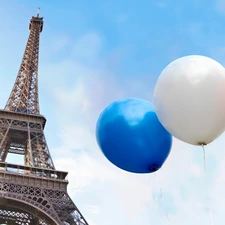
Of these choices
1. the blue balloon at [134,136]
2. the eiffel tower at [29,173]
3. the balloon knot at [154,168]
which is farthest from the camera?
the eiffel tower at [29,173]

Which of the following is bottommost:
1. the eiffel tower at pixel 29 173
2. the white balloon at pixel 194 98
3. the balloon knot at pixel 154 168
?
the balloon knot at pixel 154 168

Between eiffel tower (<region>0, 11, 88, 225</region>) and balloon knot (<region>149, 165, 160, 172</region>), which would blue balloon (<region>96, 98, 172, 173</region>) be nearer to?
balloon knot (<region>149, 165, 160, 172</region>)

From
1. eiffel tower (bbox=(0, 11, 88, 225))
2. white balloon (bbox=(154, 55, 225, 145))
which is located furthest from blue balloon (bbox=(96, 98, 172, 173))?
eiffel tower (bbox=(0, 11, 88, 225))

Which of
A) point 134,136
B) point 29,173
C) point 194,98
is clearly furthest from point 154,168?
point 29,173

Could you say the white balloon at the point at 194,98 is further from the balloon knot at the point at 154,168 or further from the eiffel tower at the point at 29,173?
the eiffel tower at the point at 29,173

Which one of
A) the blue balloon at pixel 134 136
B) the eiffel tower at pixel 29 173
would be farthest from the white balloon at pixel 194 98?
the eiffel tower at pixel 29 173

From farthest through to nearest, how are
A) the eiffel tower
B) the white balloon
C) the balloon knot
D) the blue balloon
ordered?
the eiffel tower
the balloon knot
the blue balloon
the white balloon

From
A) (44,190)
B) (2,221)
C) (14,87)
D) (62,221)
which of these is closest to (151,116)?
(62,221)

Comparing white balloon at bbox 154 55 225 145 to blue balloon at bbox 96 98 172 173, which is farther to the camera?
blue balloon at bbox 96 98 172 173
